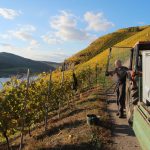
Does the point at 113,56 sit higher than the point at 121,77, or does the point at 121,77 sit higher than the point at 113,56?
the point at 113,56

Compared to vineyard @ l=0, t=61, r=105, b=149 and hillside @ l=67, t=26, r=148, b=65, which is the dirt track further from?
hillside @ l=67, t=26, r=148, b=65

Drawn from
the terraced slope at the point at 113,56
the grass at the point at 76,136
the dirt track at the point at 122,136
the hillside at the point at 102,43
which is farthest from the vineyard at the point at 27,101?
the hillside at the point at 102,43

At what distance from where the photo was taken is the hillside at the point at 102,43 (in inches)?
3492

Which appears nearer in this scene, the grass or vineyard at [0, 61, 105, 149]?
the grass

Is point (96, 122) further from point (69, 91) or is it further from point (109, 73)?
point (69, 91)

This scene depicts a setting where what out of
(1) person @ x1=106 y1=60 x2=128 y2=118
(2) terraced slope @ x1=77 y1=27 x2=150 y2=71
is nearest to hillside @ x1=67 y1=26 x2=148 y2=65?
(2) terraced slope @ x1=77 y1=27 x2=150 y2=71

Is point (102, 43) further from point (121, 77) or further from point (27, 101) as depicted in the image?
point (121, 77)

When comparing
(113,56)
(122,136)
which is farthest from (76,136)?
(113,56)

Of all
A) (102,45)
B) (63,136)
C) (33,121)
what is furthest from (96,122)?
(102,45)

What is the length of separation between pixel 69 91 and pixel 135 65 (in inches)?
471

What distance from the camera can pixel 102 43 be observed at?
97.4 meters

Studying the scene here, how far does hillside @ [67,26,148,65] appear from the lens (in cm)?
8869

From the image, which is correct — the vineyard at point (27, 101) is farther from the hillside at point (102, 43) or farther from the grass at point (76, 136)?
the hillside at point (102, 43)

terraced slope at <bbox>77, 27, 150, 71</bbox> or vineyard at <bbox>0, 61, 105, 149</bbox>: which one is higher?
terraced slope at <bbox>77, 27, 150, 71</bbox>
